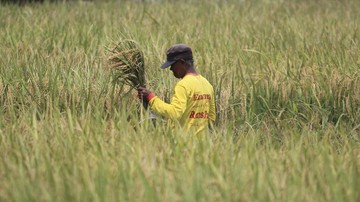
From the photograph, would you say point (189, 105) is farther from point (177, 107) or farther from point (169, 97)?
point (169, 97)

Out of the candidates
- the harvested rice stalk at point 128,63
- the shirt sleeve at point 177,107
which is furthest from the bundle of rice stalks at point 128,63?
the shirt sleeve at point 177,107

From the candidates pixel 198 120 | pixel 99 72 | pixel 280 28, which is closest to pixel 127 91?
pixel 99 72

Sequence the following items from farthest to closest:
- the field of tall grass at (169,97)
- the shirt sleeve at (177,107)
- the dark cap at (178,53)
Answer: the dark cap at (178,53) → the shirt sleeve at (177,107) → the field of tall grass at (169,97)

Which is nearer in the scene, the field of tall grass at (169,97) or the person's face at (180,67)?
the field of tall grass at (169,97)

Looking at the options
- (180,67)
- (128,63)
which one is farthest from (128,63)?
(180,67)

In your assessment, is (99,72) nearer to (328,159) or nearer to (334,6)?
(328,159)

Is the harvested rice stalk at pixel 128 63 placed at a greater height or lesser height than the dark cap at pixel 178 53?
lesser

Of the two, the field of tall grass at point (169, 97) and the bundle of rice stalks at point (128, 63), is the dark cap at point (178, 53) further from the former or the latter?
the bundle of rice stalks at point (128, 63)

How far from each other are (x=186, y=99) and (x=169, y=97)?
138 cm

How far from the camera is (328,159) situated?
13.4ft

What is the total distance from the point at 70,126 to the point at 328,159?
4.84 ft

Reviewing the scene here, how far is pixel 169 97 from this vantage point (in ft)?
20.7

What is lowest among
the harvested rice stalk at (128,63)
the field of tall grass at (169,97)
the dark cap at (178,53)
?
the field of tall grass at (169,97)

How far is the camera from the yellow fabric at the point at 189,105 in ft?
16.1
